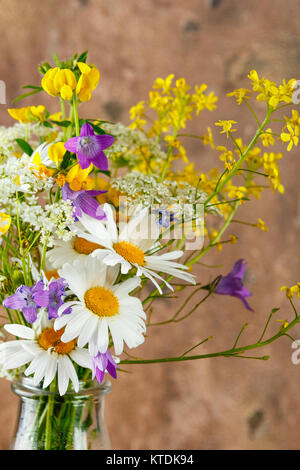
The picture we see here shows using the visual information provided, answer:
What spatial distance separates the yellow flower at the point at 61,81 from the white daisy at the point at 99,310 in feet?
0.45

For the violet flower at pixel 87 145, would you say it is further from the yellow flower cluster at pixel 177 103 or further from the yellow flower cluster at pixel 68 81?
the yellow flower cluster at pixel 177 103

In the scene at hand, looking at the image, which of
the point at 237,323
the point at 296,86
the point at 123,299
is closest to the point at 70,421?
the point at 123,299

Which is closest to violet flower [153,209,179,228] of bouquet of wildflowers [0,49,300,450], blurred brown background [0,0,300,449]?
bouquet of wildflowers [0,49,300,450]

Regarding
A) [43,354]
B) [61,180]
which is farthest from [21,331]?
[61,180]

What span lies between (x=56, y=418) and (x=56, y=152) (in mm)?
246

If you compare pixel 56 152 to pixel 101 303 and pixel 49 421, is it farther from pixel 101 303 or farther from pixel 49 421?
pixel 49 421

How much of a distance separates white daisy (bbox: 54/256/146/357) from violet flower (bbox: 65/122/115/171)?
82 mm

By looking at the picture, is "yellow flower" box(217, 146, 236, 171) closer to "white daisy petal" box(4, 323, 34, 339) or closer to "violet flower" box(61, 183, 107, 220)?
"violet flower" box(61, 183, 107, 220)

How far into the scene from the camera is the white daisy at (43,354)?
1.48 feet

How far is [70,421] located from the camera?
1.70ft

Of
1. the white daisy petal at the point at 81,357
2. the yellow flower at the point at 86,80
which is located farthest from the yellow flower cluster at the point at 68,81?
the white daisy petal at the point at 81,357
